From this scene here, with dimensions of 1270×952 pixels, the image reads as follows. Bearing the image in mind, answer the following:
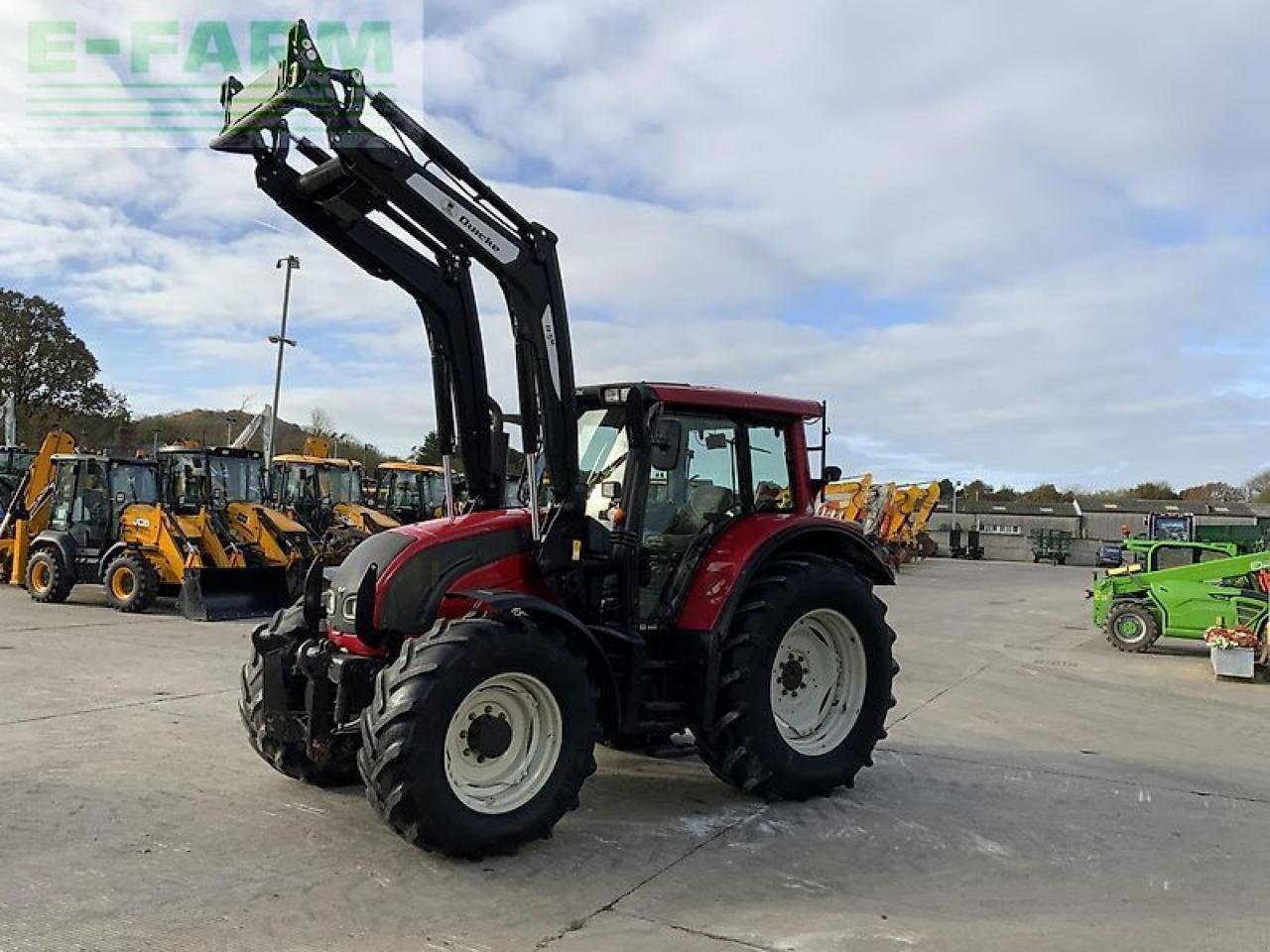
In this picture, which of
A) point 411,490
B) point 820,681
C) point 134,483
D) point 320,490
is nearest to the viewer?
point 820,681

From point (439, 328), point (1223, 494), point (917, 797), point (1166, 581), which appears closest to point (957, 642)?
point (1166, 581)

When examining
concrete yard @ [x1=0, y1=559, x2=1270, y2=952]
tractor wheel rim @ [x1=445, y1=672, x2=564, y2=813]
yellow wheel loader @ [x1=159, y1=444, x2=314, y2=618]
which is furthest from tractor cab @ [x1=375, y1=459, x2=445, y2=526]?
tractor wheel rim @ [x1=445, y1=672, x2=564, y2=813]

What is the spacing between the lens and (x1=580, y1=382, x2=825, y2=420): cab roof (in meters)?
5.66

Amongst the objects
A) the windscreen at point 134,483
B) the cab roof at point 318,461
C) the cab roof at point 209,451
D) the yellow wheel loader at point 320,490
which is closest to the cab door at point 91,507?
the windscreen at point 134,483

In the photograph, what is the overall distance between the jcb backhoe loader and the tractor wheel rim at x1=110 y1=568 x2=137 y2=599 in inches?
97.8

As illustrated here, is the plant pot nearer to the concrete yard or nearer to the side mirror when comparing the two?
the concrete yard

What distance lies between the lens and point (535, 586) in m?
5.20

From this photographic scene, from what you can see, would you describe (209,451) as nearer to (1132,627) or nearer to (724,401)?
(724,401)

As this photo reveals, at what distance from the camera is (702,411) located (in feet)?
19.2

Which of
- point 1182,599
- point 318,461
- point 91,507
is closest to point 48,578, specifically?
point 91,507

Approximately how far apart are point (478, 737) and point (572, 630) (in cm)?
65

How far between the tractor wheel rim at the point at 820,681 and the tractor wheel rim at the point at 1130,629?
9.02 m

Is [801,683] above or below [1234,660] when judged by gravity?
above

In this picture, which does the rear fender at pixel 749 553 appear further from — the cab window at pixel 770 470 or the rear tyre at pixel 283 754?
the rear tyre at pixel 283 754
